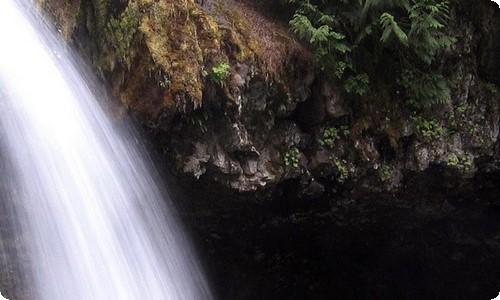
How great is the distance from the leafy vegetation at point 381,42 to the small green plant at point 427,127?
0.20 metres

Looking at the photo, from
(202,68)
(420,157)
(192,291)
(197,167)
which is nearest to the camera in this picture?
(202,68)

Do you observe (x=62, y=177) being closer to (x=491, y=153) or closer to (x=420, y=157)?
(x=420, y=157)

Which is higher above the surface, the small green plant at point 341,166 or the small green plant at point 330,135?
the small green plant at point 330,135

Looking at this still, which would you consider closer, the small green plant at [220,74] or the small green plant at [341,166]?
the small green plant at [220,74]

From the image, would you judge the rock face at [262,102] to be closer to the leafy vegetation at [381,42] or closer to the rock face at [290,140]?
the rock face at [290,140]

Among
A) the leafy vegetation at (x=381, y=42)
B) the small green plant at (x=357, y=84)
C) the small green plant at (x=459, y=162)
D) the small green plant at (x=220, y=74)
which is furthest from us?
the small green plant at (x=459, y=162)

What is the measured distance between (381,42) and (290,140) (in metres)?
1.57

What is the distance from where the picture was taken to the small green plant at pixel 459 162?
23.6 ft

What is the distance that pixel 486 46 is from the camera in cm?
753

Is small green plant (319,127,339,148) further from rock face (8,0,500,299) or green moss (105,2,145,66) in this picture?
green moss (105,2,145,66)

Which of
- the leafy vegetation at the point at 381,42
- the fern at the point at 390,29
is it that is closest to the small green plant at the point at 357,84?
the leafy vegetation at the point at 381,42

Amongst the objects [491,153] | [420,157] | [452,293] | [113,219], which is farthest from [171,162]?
[452,293]

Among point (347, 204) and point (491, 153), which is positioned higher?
point (491, 153)

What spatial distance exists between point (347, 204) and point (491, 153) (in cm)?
196
